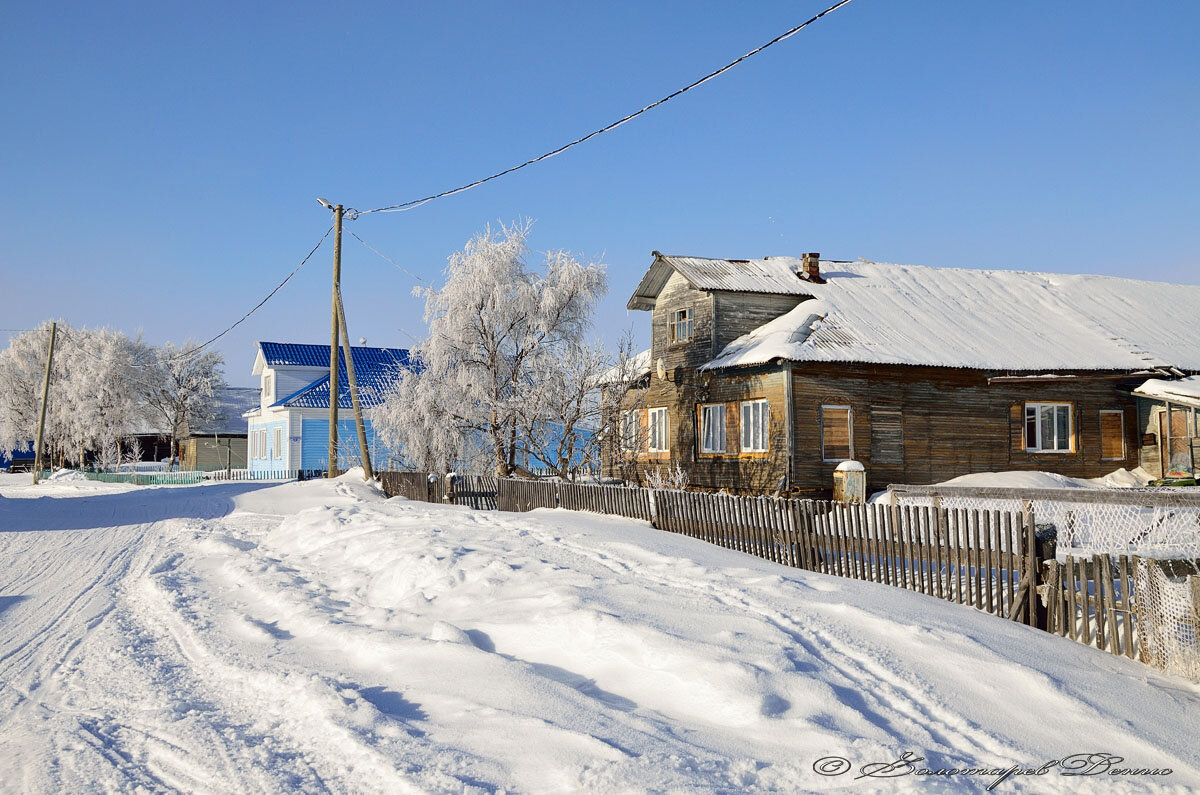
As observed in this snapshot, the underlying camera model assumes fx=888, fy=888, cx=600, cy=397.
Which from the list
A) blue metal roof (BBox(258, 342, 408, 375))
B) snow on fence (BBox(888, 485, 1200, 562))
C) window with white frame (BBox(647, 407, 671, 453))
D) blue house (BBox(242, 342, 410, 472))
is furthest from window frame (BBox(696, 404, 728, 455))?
blue metal roof (BBox(258, 342, 408, 375))

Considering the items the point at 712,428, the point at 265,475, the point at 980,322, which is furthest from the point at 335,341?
the point at 980,322

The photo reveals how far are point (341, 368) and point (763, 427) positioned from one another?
23.4m

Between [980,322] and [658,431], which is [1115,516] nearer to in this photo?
[980,322]

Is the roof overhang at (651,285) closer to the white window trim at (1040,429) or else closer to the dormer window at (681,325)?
the dormer window at (681,325)

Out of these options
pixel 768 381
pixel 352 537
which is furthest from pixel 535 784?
pixel 768 381

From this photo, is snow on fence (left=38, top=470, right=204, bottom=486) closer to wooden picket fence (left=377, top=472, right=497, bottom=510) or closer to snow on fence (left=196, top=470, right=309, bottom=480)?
snow on fence (left=196, top=470, right=309, bottom=480)

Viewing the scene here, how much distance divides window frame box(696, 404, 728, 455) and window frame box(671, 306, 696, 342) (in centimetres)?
214

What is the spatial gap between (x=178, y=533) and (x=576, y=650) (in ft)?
39.7

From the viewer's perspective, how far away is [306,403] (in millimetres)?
37125

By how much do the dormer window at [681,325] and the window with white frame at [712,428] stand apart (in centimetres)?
223

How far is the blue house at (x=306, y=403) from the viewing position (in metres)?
37.1

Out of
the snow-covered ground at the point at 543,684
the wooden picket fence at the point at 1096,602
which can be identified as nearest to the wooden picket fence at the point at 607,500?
the snow-covered ground at the point at 543,684

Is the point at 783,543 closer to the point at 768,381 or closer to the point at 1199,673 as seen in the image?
the point at 1199,673

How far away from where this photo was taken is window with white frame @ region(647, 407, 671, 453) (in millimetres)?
26184
